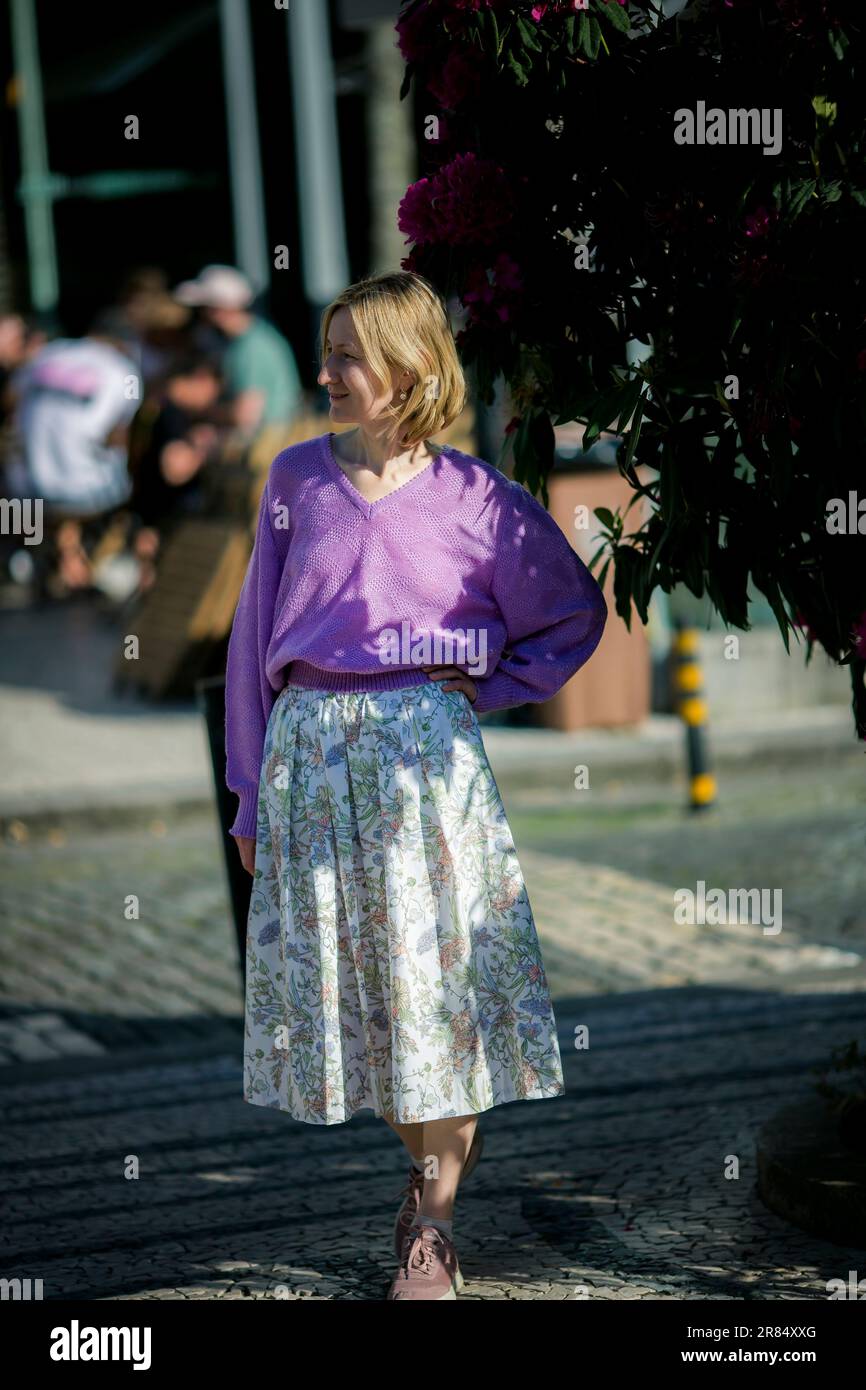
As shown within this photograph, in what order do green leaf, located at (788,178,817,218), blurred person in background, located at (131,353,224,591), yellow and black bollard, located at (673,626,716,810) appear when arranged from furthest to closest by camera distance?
blurred person in background, located at (131,353,224,591), yellow and black bollard, located at (673,626,716,810), green leaf, located at (788,178,817,218)

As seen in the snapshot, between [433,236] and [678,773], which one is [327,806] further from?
[678,773]

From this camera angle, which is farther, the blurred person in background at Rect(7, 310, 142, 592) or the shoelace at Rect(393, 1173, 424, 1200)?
the blurred person in background at Rect(7, 310, 142, 592)

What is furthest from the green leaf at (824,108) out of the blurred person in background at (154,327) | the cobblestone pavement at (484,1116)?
the blurred person in background at (154,327)

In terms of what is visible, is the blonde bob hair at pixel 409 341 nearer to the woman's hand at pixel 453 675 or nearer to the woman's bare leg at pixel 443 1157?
the woman's hand at pixel 453 675

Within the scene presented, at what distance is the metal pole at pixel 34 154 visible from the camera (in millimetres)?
23328

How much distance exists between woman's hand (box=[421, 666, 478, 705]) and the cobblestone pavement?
1201 mm

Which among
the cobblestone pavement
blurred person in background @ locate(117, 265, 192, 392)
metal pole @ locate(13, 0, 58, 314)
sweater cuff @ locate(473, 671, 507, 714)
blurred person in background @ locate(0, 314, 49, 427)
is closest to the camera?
sweater cuff @ locate(473, 671, 507, 714)

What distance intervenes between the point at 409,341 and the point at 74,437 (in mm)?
10916

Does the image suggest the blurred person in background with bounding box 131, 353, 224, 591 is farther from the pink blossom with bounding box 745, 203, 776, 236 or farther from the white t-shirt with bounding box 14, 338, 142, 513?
the pink blossom with bounding box 745, 203, 776, 236

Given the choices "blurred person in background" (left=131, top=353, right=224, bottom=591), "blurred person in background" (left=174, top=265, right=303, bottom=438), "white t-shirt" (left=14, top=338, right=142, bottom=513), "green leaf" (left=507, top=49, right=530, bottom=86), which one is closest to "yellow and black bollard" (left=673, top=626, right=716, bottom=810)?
"blurred person in background" (left=174, top=265, right=303, bottom=438)

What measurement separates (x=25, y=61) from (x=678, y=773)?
16.6 m

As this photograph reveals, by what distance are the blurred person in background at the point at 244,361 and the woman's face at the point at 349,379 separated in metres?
8.31

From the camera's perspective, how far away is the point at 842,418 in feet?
11.8

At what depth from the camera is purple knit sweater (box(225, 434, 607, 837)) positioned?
392cm
